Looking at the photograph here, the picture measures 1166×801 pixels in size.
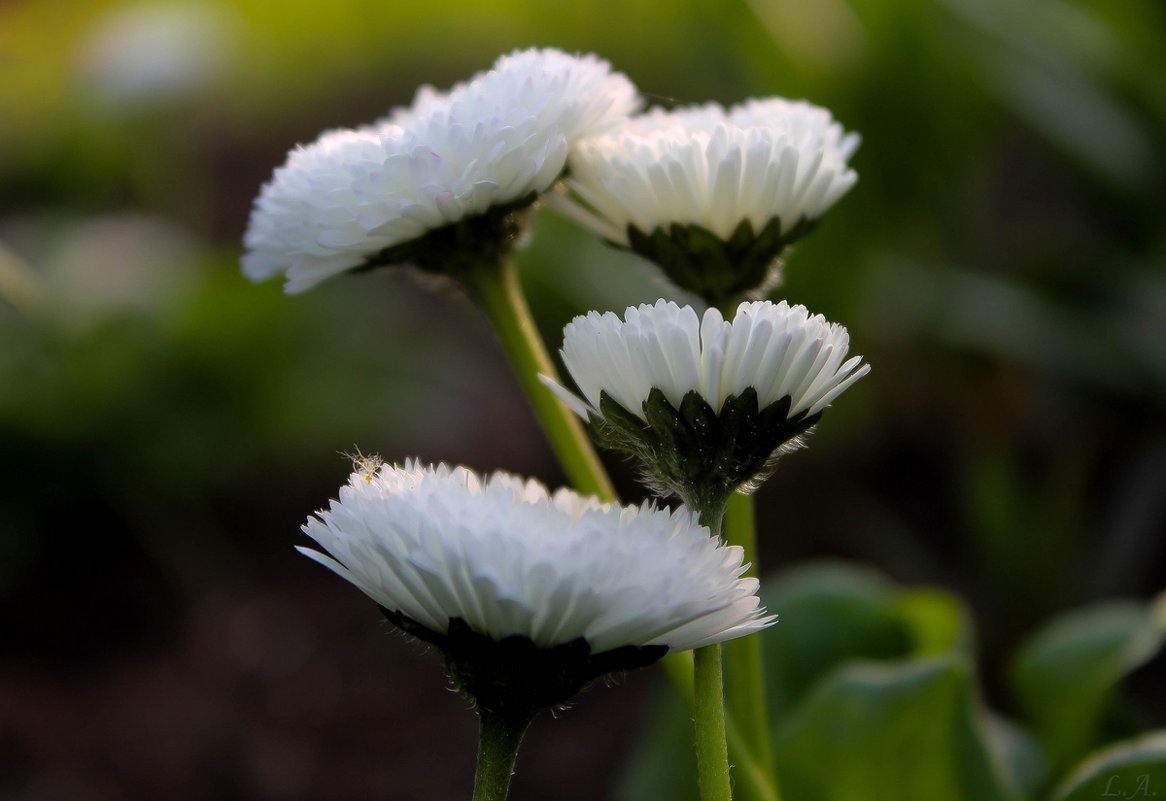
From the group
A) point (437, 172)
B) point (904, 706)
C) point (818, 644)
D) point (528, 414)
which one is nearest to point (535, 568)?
point (437, 172)

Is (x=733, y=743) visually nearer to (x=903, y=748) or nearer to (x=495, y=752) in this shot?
(x=495, y=752)

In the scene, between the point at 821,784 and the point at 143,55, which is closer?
the point at 821,784

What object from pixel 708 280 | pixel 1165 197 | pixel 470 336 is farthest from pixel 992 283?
pixel 708 280

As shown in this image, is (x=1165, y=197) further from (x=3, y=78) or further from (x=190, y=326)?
(x=3, y=78)

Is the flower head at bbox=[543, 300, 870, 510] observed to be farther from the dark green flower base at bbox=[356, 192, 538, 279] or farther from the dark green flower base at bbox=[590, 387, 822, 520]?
the dark green flower base at bbox=[356, 192, 538, 279]

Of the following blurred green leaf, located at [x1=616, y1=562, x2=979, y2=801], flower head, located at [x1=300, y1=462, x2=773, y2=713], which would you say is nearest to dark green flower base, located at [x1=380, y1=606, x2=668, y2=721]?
flower head, located at [x1=300, y1=462, x2=773, y2=713]

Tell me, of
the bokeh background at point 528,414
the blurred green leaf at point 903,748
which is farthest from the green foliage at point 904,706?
the bokeh background at point 528,414
